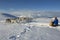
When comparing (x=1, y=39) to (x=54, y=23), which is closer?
(x=1, y=39)

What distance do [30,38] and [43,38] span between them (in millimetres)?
487

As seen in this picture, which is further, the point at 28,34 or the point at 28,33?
the point at 28,33

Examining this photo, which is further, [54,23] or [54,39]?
[54,23]

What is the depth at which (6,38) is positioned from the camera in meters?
6.03

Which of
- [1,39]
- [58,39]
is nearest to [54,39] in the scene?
[58,39]

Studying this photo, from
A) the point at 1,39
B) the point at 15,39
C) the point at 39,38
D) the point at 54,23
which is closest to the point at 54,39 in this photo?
the point at 39,38

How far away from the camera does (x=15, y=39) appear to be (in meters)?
5.90

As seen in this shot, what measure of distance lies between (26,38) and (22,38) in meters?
0.17

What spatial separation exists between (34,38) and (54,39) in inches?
29.2

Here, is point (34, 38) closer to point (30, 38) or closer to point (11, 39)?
point (30, 38)

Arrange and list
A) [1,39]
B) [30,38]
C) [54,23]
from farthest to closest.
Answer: [54,23] → [30,38] → [1,39]

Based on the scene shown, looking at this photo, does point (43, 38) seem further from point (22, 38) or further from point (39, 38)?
point (22, 38)

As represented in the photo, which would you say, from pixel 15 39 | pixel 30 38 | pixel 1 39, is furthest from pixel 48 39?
pixel 1 39

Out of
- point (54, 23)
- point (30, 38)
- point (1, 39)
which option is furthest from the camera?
point (54, 23)
